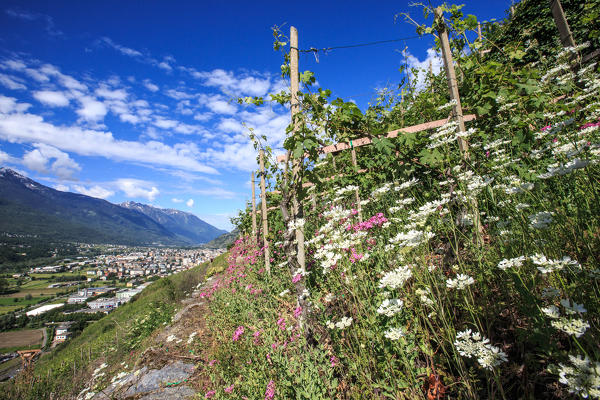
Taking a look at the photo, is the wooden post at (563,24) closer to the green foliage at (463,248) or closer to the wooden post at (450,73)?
the green foliage at (463,248)

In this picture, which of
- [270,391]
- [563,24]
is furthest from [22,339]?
[563,24]

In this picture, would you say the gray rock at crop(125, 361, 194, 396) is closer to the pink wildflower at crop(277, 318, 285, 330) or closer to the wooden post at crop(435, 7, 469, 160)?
the pink wildflower at crop(277, 318, 285, 330)

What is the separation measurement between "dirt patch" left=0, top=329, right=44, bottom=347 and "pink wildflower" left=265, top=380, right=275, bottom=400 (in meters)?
40.5

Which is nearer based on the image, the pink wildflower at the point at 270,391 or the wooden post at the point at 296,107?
the pink wildflower at the point at 270,391

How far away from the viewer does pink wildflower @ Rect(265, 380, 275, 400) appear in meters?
1.98

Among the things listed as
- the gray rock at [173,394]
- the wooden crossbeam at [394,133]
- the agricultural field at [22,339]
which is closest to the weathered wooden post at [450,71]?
the wooden crossbeam at [394,133]

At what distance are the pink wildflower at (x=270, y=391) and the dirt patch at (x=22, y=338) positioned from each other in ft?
133

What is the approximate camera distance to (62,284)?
58.9m

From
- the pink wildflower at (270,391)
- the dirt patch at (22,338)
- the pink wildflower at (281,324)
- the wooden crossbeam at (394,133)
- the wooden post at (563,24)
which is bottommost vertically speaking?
the dirt patch at (22,338)

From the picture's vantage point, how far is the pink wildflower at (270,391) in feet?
6.51

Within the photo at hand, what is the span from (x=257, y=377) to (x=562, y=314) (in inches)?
89.9

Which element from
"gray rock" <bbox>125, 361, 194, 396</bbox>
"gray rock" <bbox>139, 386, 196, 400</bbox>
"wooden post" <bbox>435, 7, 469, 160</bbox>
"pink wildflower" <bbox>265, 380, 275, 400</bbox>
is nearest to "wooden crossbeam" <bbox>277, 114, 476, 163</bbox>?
"wooden post" <bbox>435, 7, 469, 160</bbox>

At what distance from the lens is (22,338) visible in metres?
31.1

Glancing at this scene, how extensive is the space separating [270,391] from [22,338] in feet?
157
